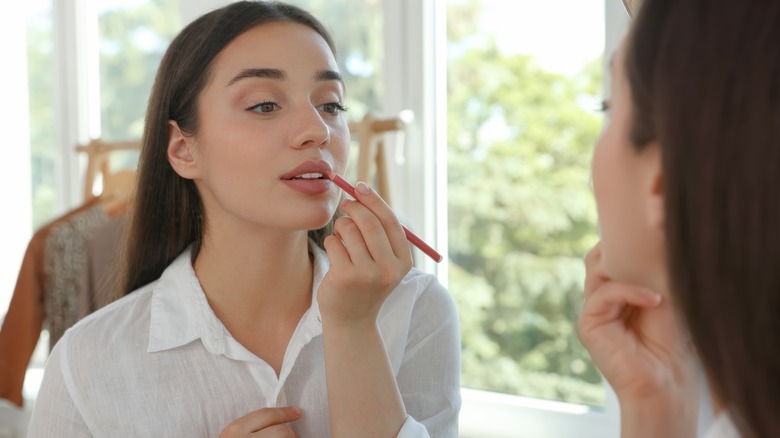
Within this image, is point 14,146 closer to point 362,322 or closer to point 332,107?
point 332,107

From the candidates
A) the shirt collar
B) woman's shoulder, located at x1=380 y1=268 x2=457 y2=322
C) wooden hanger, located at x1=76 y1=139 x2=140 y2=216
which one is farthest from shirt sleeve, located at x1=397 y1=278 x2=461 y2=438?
wooden hanger, located at x1=76 y1=139 x2=140 y2=216

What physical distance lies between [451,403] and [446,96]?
105 cm

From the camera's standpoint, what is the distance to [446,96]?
6.82 ft

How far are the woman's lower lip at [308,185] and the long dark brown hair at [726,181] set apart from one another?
0.57m

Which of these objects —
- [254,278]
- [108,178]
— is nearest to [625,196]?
[254,278]

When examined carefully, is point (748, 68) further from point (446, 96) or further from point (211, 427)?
point (446, 96)

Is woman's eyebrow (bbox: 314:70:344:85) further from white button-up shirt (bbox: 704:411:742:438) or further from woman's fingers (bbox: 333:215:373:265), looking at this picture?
white button-up shirt (bbox: 704:411:742:438)

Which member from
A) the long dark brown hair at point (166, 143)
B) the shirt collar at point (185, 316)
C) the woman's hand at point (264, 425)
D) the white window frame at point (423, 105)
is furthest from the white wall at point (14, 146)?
the woman's hand at point (264, 425)

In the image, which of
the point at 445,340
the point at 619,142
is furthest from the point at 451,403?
the point at 619,142

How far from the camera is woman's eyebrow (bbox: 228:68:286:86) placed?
3.62 ft

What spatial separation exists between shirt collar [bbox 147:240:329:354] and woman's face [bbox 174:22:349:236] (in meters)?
0.11

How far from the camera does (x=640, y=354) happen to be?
0.84 m

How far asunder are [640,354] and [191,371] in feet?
1.83

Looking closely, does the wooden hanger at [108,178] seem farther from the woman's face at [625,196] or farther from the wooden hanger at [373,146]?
the woman's face at [625,196]
